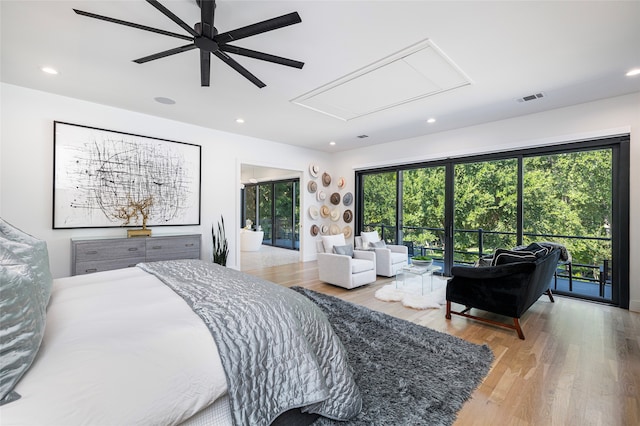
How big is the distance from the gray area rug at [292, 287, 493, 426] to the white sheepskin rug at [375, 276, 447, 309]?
0.63m

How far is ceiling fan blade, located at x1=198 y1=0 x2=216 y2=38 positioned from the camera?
1.69 meters

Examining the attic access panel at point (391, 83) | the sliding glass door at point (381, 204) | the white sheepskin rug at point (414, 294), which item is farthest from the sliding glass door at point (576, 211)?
the sliding glass door at point (381, 204)

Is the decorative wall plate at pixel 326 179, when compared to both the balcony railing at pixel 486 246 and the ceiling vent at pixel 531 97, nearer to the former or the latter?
the balcony railing at pixel 486 246

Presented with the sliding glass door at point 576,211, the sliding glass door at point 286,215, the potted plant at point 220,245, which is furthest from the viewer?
the sliding glass door at point 286,215

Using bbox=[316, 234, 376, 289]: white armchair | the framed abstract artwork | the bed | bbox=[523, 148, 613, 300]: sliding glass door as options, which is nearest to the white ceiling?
the framed abstract artwork

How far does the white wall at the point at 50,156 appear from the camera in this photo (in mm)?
3365

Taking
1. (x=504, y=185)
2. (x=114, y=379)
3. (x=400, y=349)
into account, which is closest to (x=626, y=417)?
(x=400, y=349)

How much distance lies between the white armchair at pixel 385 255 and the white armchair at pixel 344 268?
0.36 metres

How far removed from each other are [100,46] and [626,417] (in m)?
4.79

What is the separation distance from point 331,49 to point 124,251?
3.64 m

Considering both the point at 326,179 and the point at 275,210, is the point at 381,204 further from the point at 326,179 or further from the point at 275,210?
the point at 275,210

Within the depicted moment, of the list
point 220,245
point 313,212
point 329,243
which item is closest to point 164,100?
point 220,245

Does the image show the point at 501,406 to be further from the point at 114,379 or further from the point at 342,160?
the point at 342,160

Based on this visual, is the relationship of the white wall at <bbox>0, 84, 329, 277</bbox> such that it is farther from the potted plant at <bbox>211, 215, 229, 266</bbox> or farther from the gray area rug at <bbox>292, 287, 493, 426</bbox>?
the gray area rug at <bbox>292, 287, 493, 426</bbox>
